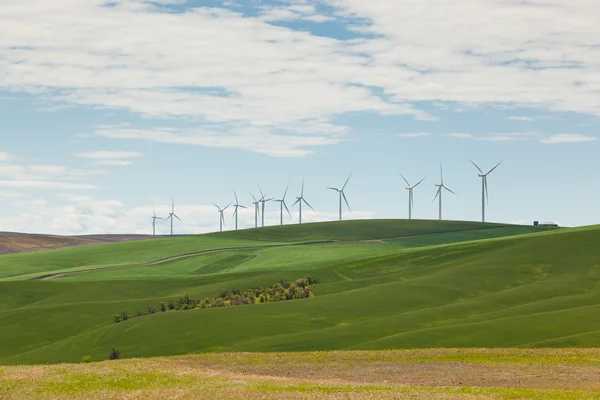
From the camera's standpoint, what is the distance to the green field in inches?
2712

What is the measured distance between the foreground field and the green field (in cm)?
768

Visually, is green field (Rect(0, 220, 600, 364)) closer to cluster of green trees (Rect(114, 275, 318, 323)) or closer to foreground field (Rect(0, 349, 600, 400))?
cluster of green trees (Rect(114, 275, 318, 323))

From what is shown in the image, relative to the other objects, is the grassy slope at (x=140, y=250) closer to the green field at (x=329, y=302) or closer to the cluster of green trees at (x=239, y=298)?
the green field at (x=329, y=302)

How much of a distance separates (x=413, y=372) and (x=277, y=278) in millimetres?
61859

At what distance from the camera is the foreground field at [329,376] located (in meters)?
39.2

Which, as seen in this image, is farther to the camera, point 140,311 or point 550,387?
point 140,311

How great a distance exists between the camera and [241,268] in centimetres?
13712

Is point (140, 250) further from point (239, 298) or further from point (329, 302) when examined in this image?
point (329, 302)

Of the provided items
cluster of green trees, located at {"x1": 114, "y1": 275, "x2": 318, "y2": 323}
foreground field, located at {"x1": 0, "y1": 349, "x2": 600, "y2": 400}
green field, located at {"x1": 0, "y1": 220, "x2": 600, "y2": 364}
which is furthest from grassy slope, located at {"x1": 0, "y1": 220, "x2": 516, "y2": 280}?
foreground field, located at {"x1": 0, "y1": 349, "x2": 600, "y2": 400}

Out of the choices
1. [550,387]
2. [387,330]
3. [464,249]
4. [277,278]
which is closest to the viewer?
[550,387]

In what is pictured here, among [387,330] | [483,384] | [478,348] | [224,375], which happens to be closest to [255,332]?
[387,330]

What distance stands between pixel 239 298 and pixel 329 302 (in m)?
12.6

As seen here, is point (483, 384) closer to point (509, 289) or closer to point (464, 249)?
point (509, 289)

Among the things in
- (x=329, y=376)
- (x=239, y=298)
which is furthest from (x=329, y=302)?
(x=329, y=376)
